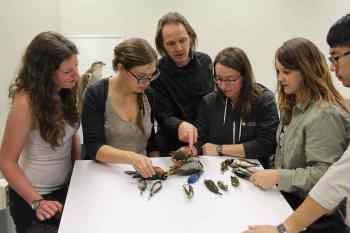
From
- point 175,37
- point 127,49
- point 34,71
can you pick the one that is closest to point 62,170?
point 34,71

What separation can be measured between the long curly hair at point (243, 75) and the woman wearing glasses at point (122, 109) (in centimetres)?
36

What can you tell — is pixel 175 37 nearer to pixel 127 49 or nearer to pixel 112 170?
pixel 127 49

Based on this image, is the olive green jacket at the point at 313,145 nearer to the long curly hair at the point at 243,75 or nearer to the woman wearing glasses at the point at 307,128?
the woman wearing glasses at the point at 307,128

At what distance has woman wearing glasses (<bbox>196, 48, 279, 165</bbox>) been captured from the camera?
5.59ft

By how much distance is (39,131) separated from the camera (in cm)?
151

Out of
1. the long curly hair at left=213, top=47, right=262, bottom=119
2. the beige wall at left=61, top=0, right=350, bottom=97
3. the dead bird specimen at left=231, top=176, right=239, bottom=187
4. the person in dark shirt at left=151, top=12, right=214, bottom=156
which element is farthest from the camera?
the beige wall at left=61, top=0, right=350, bottom=97

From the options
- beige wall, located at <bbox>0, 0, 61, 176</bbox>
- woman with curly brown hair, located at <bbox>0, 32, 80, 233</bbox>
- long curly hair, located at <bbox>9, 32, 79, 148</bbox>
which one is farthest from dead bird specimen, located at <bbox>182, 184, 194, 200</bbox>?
beige wall, located at <bbox>0, 0, 61, 176</bbox>

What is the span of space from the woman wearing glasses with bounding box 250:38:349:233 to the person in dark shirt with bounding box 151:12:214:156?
633 mm

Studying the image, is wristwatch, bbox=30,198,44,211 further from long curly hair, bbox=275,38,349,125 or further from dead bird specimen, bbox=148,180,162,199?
long curly hair, bbox=275,38,349,125

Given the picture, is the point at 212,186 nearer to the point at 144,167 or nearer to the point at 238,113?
the point at 144,167

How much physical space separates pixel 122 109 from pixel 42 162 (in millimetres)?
447

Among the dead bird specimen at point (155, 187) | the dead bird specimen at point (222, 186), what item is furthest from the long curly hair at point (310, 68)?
the dead bird specimen at point (155, 187)

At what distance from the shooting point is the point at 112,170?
61.2 inches

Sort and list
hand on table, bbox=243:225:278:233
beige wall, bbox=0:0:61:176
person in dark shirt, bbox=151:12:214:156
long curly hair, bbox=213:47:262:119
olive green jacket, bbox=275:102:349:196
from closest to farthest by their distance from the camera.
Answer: hand on table, bbox=243:225:278:233
olive green jacket, bbox=275:102:349:196
long curly hair, bbox=213:47:262:119
person in dark shirt, bbox=151:12:214:156
beige wall, bbox=0:0:61:176
